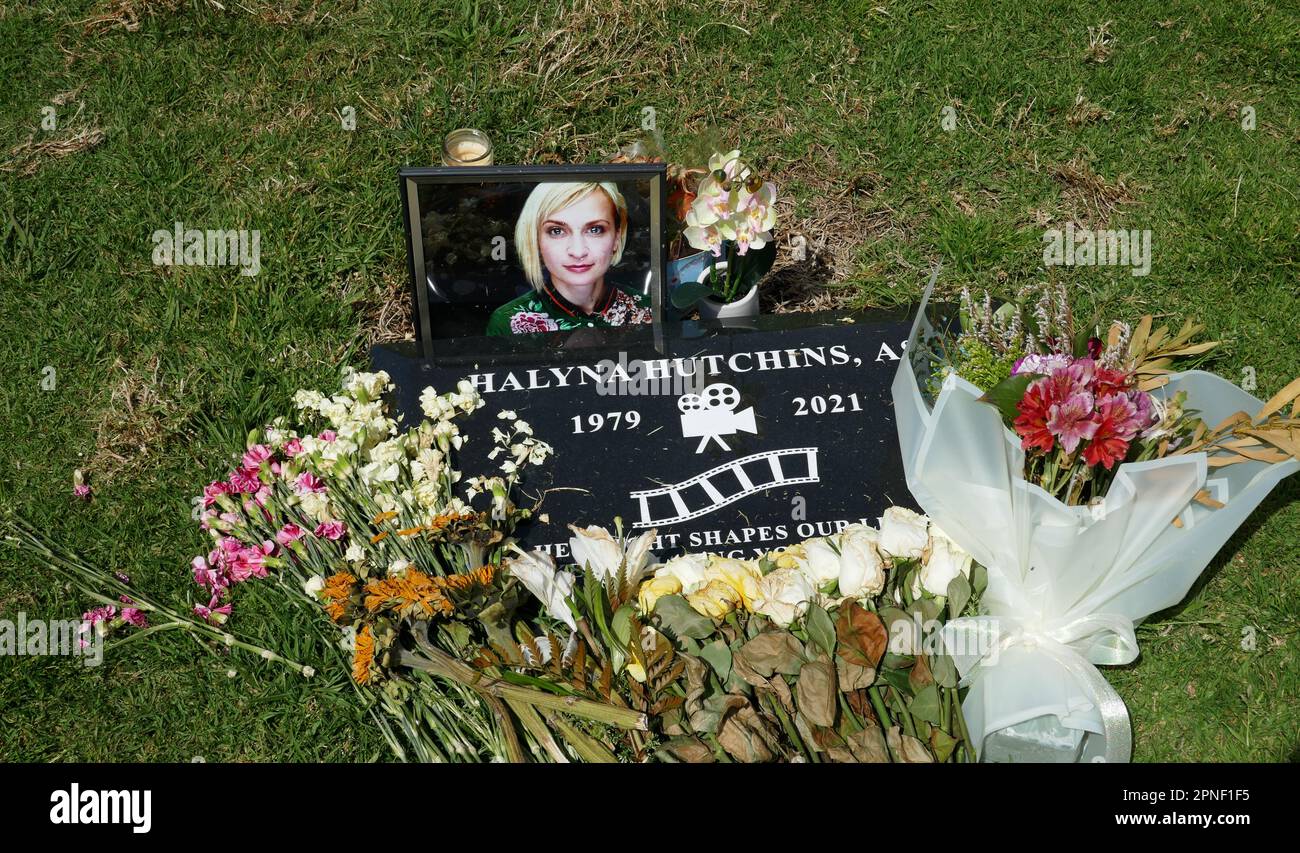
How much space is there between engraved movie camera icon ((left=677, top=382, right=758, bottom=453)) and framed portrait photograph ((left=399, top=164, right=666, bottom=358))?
36 centimetres

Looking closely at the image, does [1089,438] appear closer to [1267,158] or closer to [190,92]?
[1267,158]

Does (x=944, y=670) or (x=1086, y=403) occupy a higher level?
(x=1086, y=403)

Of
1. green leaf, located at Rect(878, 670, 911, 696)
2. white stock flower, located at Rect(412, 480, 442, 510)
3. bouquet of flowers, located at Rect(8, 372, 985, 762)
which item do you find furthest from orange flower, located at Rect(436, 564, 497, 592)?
green leaf, located at Rect(878, 670, 911, 696)

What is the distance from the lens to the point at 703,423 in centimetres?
345

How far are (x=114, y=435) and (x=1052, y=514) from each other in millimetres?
2731

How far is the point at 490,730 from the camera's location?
2.71 m

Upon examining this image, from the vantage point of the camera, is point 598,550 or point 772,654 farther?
point 598,550

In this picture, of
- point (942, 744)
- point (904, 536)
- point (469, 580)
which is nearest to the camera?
point (942, 744)

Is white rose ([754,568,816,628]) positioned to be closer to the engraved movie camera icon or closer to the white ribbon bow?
the white ribbon bow

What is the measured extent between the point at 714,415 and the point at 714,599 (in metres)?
0.77

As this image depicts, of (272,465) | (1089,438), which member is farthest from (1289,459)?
(272,465)

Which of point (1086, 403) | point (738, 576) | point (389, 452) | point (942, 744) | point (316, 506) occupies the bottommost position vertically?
point (942, 744)

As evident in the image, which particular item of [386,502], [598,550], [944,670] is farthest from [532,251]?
[944,670]

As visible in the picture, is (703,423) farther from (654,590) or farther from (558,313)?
(654,590)
